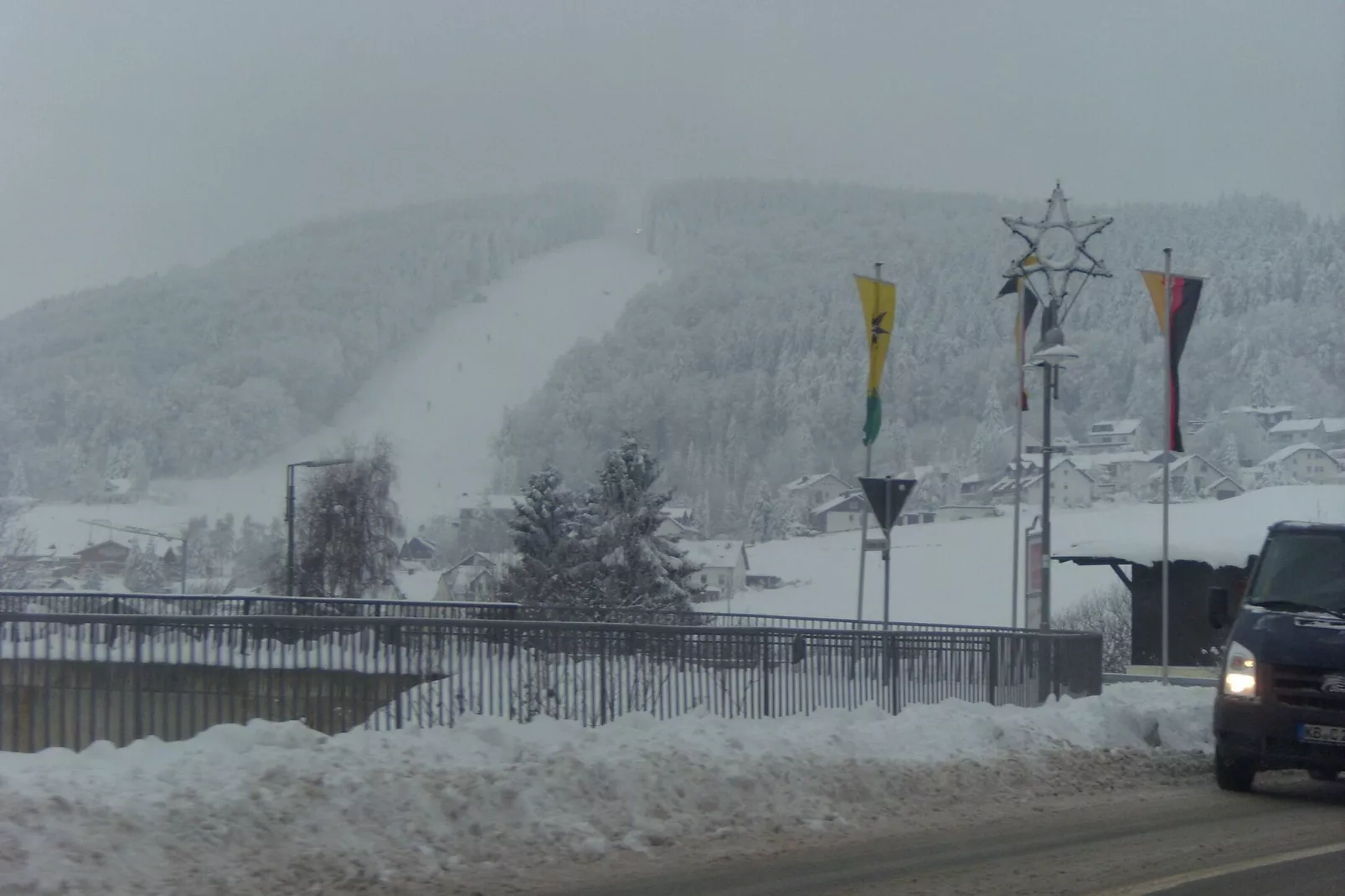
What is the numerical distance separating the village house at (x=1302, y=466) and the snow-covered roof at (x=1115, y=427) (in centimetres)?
1442

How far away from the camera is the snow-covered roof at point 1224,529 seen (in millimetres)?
40469

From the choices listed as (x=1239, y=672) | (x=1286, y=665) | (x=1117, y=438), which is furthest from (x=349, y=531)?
(x=1117, y=438)

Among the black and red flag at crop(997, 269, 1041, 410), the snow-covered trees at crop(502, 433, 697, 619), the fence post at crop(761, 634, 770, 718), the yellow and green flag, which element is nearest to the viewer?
the fence post at crop(761, 634, 770, 718)

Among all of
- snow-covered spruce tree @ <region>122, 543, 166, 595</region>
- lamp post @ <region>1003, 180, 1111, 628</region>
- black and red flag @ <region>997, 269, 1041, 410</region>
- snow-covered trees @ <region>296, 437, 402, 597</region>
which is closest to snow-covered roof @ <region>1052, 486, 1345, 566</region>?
black and red flag @ <region>997, 269, 1041, 410</region>

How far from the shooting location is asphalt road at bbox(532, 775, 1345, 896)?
871cm

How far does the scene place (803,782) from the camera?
1178 cm

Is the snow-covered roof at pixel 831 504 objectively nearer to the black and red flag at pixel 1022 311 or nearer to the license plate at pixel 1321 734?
the black and red flag at pixel 1022 311

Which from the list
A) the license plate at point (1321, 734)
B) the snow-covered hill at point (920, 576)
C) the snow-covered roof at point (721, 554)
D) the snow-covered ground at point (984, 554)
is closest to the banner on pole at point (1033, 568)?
the snow-covered ground at point (984, 554)

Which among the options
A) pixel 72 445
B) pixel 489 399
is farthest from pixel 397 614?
pixel 489 399

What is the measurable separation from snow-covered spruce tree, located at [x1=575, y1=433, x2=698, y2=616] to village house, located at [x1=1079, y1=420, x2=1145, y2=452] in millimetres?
95592

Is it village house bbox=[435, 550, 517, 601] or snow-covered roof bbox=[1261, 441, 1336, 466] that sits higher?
snow-covered roof bbox=[1261, 441, 1336, 466]

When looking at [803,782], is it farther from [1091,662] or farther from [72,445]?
[72,445]

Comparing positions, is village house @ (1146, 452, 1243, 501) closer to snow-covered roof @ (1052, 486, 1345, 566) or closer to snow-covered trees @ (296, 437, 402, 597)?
snow-covered roof @ (1052, 486, 1345, 566)

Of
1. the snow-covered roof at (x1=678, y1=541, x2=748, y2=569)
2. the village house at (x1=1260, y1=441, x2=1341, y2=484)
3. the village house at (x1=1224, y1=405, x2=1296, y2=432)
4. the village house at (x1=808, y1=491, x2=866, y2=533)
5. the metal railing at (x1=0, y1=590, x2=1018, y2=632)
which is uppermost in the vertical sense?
the village house at (x1=1224, y1=405, x2=1296, y2=432)
